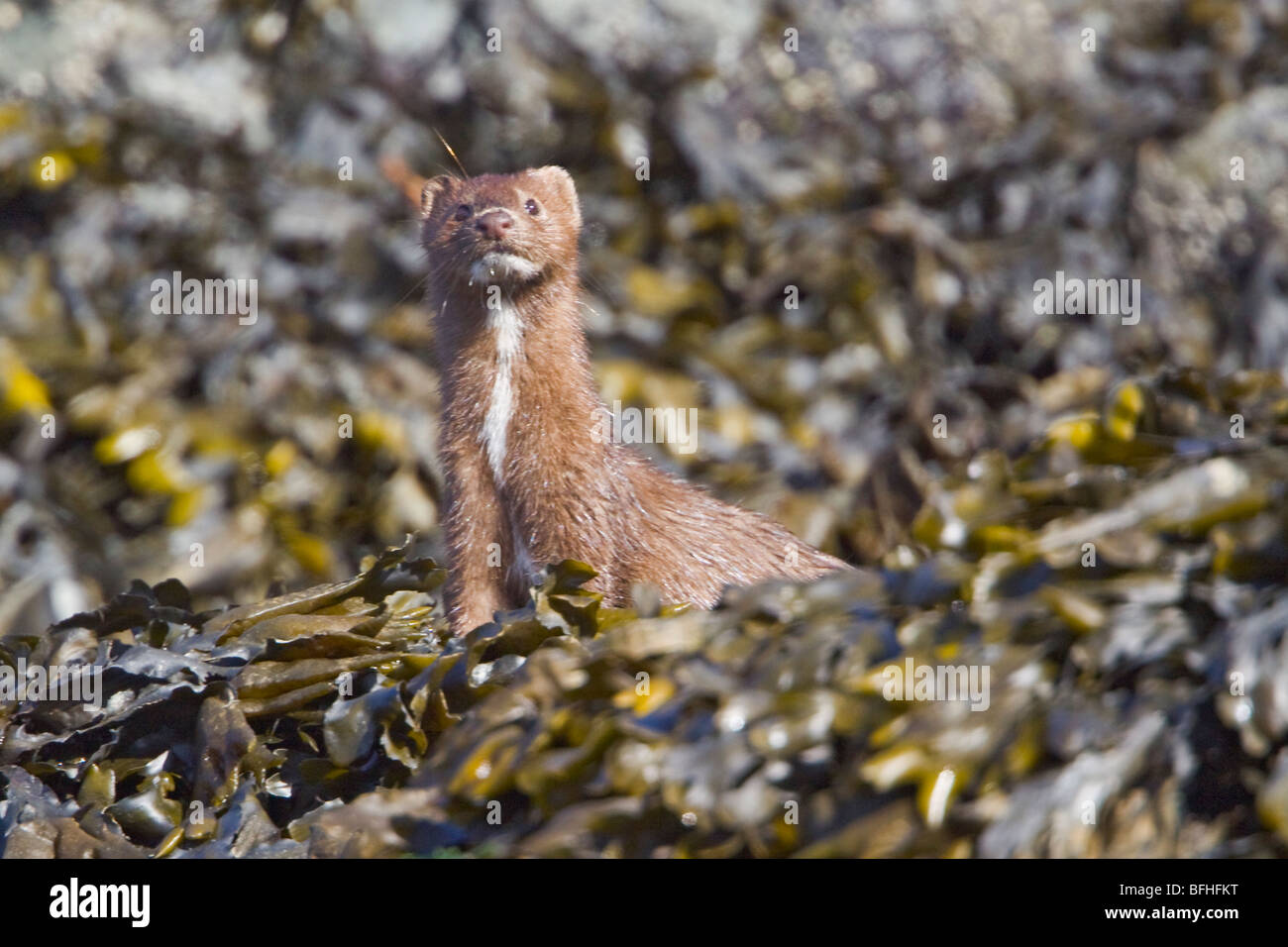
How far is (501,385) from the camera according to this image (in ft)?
17.2

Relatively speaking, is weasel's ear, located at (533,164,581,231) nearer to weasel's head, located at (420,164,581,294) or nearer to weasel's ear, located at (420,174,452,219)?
weasel's head, located at (420,164,581,294)

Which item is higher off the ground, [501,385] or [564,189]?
[564,189]

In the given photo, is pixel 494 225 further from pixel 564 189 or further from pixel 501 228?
pixel 564 189

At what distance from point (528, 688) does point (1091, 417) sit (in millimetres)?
1811

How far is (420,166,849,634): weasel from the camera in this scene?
4.99 m

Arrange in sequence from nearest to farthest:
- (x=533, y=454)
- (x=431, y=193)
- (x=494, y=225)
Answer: (x=533, y=454) → (x=494, y=225) → (x=431, y=193)

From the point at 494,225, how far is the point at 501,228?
1.1 inches

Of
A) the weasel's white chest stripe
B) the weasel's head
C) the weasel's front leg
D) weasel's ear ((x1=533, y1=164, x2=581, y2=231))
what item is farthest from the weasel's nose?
the weasel's front leg

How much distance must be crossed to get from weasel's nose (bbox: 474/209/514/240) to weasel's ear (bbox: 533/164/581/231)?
504 mm

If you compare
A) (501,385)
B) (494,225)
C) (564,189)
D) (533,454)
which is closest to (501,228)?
(494,225)

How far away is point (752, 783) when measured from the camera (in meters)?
3.41

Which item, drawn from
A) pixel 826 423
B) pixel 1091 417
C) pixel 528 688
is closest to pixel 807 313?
pixel 826 423

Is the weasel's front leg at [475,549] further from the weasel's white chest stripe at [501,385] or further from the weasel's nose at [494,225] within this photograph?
the weasel's nose at [494,225]

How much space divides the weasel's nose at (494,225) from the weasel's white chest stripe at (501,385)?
291 mm
